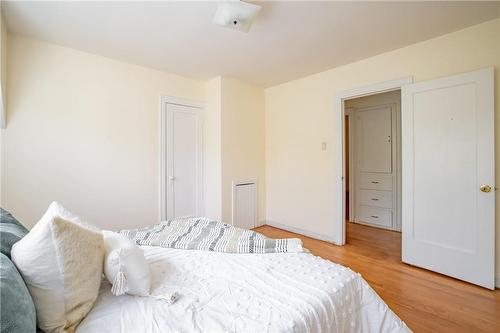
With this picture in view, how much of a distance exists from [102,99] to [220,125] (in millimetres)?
1565

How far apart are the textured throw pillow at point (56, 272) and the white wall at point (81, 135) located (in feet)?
6.99

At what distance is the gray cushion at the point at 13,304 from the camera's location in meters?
0.66

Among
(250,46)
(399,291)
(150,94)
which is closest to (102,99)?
(150,94)

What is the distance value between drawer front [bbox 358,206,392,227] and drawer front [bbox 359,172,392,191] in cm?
39

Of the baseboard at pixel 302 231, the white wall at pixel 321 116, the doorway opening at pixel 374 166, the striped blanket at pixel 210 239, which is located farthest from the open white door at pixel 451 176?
the striped blanket at pixel 210 239

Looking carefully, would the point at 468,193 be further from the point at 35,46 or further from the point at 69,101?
the point at 35,46

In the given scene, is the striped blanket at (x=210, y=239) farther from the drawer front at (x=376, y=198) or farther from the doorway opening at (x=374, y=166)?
the drawer front at (x=376, y=198)

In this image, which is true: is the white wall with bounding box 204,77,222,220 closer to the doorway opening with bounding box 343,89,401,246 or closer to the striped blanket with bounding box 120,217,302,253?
the striped blanket with bounding box 120,217,302,253

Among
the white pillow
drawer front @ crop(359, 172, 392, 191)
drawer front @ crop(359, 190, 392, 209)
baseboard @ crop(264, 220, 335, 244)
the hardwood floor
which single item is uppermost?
drawer front @ crop(359, 172, 392, 191)

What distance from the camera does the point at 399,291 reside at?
85.7 inches

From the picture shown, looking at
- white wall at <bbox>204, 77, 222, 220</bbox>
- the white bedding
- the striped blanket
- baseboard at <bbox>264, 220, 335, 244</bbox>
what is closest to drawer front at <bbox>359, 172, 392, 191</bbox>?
baseboard at <bbox>264, 220, 335, 244</bbox>

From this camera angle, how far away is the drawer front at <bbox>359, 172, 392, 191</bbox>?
4246 millimetres

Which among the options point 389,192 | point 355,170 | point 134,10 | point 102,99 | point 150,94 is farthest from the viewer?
point 355,170

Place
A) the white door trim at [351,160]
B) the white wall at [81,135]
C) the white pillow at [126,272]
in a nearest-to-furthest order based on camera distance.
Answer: the white pillow at [126,272], the white wall at [81,135], the white door trim at [351,160]
